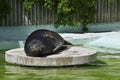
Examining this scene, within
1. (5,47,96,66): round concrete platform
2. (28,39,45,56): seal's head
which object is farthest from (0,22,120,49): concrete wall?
(28,39,45,56): seal's head

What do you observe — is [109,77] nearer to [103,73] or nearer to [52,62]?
[103,73]

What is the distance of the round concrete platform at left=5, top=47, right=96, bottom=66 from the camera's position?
9.77 meters

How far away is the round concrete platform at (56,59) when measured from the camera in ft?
32.0

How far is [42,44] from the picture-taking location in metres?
Result: 10.1

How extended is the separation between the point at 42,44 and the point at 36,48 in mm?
227

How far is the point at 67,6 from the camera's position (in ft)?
55.7

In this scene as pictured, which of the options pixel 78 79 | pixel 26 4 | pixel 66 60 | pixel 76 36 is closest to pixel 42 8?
pixel 26 4

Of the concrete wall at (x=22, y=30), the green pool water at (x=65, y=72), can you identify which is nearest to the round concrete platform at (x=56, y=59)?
the green pool water at (x=65, y=72)

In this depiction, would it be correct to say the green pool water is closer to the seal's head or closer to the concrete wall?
the seal's head

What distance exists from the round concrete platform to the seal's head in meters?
0.18

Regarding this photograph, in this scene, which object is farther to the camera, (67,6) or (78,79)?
(67,6)

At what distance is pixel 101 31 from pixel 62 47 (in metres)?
7.09

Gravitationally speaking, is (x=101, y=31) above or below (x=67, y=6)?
below

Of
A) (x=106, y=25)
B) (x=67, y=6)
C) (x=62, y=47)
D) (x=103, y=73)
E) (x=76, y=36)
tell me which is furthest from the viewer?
(x=106, y=25)
